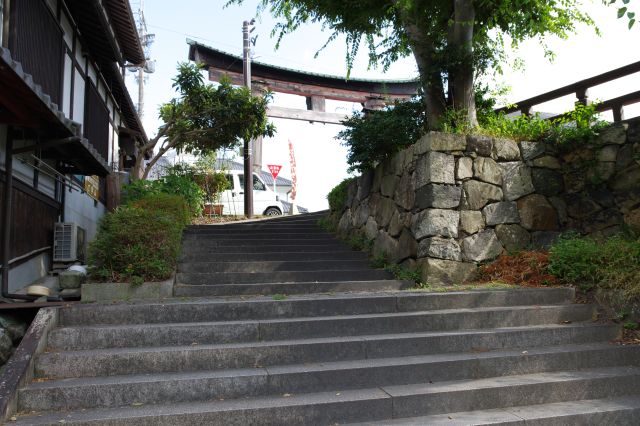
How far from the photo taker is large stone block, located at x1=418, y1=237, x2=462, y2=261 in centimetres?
726

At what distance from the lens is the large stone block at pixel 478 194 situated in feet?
24.7

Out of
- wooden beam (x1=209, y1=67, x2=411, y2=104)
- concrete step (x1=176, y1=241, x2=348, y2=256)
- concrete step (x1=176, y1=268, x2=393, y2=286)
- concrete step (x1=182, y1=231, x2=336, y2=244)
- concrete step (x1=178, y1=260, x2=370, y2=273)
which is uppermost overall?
wooden beam (x1=209, y1=67, x2=411, y2=104)

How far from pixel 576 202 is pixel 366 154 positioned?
11.3 ft

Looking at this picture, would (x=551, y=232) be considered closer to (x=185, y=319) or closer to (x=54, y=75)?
(x=185, y=319)

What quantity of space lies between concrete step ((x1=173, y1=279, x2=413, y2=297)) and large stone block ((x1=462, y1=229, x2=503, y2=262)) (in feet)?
3.35

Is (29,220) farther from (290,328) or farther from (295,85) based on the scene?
(295,85)

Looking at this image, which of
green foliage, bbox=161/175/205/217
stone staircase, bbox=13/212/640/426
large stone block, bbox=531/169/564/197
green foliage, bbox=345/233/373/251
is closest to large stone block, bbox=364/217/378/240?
green foliage, bbox=345/233/373/251

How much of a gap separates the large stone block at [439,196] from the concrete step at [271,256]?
173 centimetres

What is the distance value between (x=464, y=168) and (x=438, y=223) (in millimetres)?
958

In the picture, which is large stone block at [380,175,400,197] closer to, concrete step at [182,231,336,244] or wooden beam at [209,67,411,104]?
concrete step at [182,231,336,244]

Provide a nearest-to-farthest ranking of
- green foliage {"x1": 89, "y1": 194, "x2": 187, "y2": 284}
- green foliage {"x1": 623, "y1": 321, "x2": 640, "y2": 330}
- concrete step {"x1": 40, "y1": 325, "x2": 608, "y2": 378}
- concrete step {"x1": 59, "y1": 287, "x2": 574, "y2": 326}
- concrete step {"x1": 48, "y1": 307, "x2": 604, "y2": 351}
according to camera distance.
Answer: concrete step {"x1": 40, "y1": 325, "x2": 608, "y2": 378}, concrete step {"x1": 48, "y1": 307, "x2": 604, "y2": 351}, concrete step {"x1": 59, "y1": 287, "x2": 574, "y2": 326}, green foliage {"x1": 623, "y1": 321, "x2": 640, "y2": 330}, green foliage {"x1": 89, "y1": 194, "x2": 187, "y2": 284}

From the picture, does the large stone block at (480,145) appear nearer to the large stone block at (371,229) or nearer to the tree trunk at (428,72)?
the tree trunk at (428,72)

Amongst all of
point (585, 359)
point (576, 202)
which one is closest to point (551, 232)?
point (576, 202)

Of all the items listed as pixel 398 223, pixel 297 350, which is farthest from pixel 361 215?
pixel 297 350
